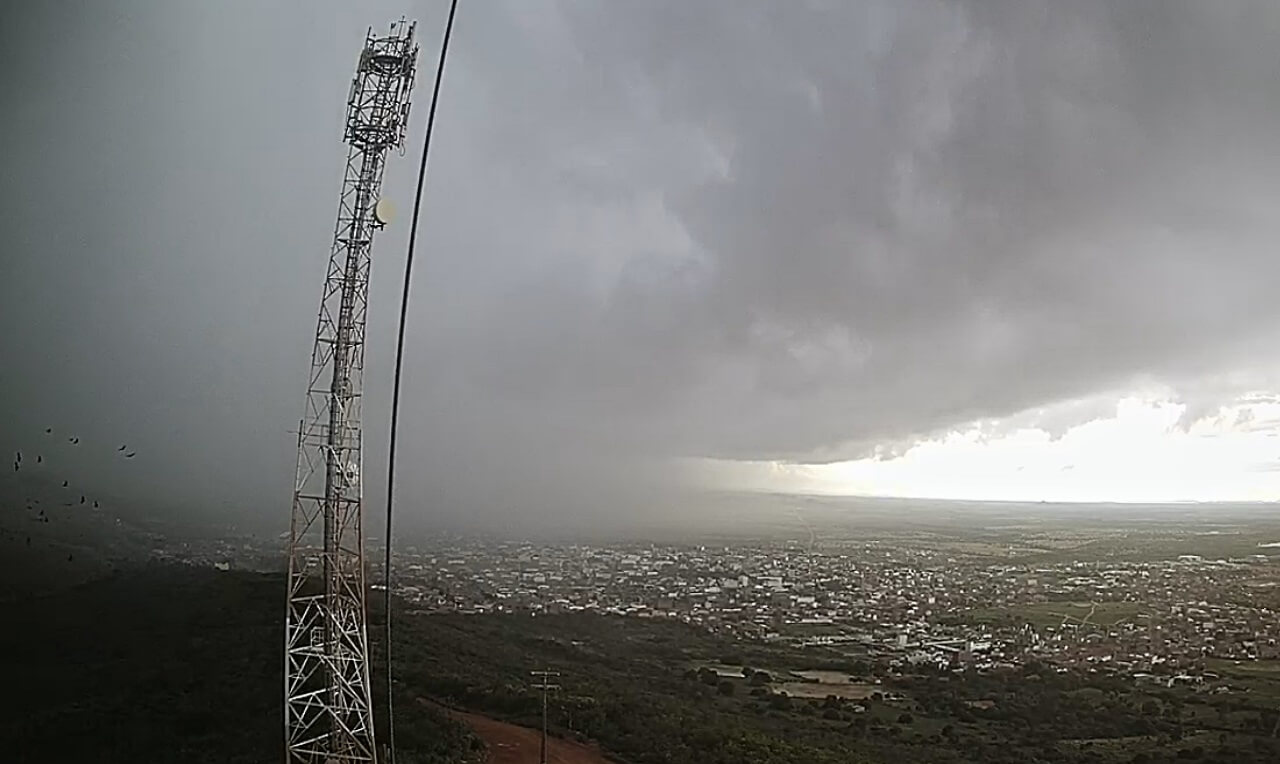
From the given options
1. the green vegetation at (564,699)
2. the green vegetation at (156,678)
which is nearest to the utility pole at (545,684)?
the green vegetation at (564,699)

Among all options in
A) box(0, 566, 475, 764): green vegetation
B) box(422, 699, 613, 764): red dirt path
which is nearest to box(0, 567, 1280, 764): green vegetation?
box(0, 566, 475, 764): green vegetation

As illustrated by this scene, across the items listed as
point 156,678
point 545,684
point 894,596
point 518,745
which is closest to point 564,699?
point 545,684

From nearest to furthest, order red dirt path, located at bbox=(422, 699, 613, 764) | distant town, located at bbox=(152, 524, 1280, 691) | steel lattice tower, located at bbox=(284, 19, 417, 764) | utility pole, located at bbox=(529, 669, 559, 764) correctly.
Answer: steel lattice tower, located at bbox=(284, 19, 417, 764)
red dirt path, located at bbox=(422, 699, 613, 764)
utility pole, located at bbox=(529, 669, 559, 764)
distant town, located at bbox=(152, 524, 1280, 691)

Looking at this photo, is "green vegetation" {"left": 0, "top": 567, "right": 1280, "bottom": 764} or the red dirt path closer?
"green vegetation" {"left": 0, "top": 567, "right": 1280, "bottom": 764}

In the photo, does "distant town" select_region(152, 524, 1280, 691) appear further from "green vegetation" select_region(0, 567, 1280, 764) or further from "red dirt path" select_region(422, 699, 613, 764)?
"red dirt path" select_region(422, 699, 613, 764)

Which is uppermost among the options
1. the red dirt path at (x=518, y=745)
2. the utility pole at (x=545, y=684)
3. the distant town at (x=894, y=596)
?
the distant town at (x=894, y=596)

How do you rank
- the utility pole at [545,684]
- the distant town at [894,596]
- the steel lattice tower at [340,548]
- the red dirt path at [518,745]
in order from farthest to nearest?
the distant town at [894,596] < the utility pole at [545,684] < the red dirt path at [518,745] < the steel lattice tower at [340,548]

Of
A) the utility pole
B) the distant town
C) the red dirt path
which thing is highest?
the distant town

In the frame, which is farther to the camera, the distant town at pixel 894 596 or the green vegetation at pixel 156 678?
the distant town at pixel 894 596

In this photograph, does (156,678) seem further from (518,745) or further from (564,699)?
(564,699)

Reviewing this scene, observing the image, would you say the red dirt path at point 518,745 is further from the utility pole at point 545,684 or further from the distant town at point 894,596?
the distant town at point 894,596
